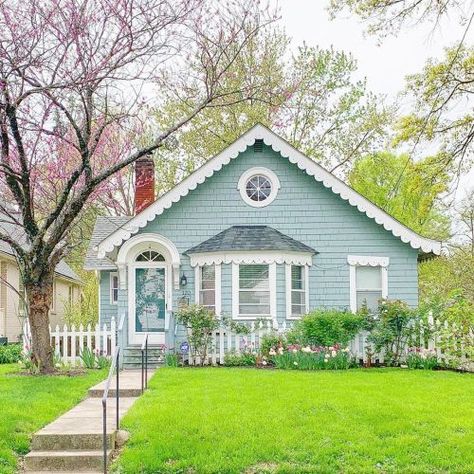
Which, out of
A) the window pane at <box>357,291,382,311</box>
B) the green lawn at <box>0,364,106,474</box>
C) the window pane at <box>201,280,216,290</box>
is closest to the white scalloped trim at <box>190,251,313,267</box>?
the window pane at <box>201,280,216,290</box>

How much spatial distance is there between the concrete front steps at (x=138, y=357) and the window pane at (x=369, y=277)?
216 inches

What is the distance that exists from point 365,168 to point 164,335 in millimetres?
18345

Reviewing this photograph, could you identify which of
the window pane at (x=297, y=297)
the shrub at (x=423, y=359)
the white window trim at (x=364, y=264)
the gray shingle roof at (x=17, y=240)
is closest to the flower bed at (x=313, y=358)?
the shrub at (x=423, y=359)

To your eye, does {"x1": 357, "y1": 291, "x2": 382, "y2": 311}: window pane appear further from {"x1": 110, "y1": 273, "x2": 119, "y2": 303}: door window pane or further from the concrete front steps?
{"x1": 110, "y1": 273, "x2": 119, "y2": 303}: door window pane

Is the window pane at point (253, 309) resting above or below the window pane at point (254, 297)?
below

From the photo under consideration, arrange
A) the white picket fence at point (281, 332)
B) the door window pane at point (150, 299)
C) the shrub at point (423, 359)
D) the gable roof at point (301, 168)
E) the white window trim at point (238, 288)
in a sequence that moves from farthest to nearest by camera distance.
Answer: the door window pane at point (150, 299) → the gable roof at point (301, 168) → the white window trim at point (238, 288) → the white picket fence at point (281, 332) → the shrub at point (423, 359)

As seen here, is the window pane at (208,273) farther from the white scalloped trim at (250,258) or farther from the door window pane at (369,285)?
the door window pane at (369,285)

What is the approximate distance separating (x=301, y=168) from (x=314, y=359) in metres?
5.48

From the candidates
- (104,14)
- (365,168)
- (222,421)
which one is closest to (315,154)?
(365,168)

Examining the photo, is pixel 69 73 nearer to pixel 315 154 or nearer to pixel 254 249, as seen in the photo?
pixel 254 249

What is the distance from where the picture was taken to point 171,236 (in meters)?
18.7

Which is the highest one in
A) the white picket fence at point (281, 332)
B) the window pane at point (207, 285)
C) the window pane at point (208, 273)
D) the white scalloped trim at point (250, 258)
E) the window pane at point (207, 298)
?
the white scalloped trim at point (250, 258)

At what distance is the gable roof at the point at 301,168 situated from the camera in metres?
18.3

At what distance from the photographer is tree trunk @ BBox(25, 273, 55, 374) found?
564 inches
